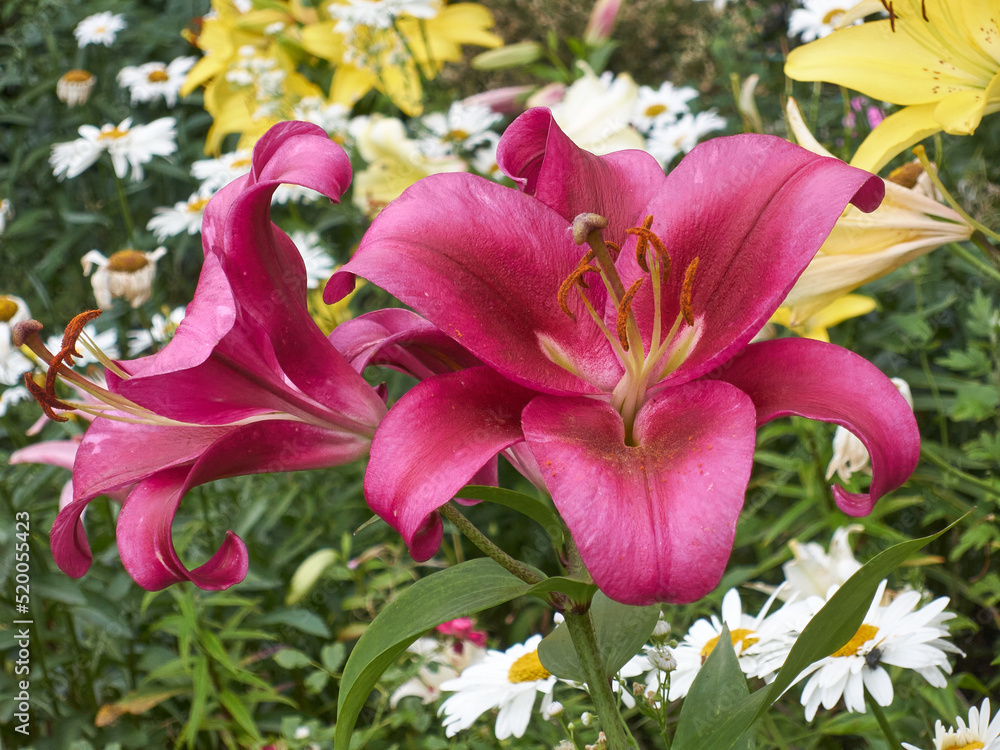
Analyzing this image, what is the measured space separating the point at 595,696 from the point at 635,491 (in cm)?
17

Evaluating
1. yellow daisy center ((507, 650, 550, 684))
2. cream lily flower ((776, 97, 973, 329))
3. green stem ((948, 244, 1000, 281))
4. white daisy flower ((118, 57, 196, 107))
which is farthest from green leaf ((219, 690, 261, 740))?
white daisy flower ((118, 57, 196, 107))

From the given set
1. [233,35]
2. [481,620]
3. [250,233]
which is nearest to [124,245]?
[233,35]

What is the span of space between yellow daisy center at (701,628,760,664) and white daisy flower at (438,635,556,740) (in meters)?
0.12

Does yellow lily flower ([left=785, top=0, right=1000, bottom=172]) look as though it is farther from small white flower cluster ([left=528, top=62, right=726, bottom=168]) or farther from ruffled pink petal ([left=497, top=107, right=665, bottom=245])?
small white flower cluster ([left=528, top=62, right=726, bottom=168])

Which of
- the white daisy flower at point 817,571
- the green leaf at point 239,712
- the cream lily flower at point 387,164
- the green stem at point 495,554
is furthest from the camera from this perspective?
the cream lily flower at point 387,164

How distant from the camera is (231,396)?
442 millimetres

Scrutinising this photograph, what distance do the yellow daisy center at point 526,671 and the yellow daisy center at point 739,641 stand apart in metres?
0.12

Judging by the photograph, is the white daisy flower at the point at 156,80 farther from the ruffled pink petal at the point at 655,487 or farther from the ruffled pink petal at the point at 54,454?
the ruffled pink petal at the point at 655,487

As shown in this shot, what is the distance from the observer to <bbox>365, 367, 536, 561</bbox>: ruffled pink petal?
1.19ft

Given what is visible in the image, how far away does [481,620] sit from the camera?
1388 millimetres

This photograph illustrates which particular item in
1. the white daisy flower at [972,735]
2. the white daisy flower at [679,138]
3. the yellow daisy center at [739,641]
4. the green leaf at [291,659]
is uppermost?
the white daisy flower at [972,735]

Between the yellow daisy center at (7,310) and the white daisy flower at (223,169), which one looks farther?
the white daisy flower at (223,169)

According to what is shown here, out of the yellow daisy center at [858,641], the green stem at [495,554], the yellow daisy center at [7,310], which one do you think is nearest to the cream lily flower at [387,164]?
the yellow daisy center at [7,310]

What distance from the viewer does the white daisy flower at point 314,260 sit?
54.4 inches
